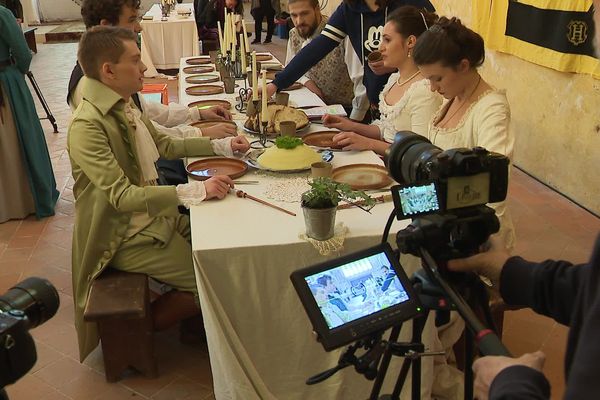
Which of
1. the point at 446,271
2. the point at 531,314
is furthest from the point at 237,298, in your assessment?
the point at 531,314

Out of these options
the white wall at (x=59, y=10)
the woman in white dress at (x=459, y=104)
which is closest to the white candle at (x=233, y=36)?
the woman in white dress at (x=459, y=104)

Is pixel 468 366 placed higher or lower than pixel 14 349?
lower

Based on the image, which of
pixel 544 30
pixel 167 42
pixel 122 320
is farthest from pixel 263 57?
pixel 167 42

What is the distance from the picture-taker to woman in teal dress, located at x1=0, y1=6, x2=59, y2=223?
13.8 feet

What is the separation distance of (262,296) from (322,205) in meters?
0.39

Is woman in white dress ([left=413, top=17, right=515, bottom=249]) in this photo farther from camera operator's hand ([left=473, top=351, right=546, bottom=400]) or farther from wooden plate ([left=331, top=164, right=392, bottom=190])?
camera operator's hand ([left=473, top=351, right=546, bottom=400])

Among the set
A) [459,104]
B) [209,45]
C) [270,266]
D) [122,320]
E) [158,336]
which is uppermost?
[459,104]

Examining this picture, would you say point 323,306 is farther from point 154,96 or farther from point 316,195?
point 154,96

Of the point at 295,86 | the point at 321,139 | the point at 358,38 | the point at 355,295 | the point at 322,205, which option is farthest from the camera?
the point at 295,86

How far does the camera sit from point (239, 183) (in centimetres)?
250

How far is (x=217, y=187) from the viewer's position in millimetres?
2344

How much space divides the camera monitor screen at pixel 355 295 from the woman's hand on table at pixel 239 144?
153 centimetres

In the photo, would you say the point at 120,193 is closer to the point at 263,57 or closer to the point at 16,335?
the point at 16,335

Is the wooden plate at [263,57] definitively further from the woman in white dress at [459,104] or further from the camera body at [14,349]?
the camera body at [14,349]
